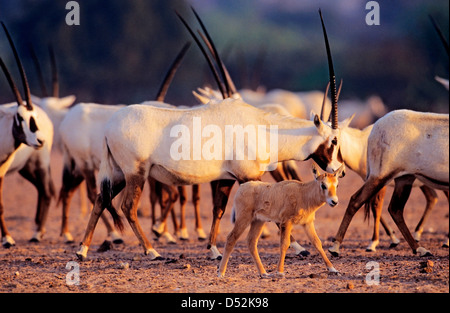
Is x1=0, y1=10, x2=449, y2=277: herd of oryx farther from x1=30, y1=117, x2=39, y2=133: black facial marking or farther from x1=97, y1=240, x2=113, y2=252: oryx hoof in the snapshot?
x1=97, y1=240, x2=113, y2=252: oryx hoof

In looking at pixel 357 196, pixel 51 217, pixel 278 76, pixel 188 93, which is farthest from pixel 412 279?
pixel 278 76

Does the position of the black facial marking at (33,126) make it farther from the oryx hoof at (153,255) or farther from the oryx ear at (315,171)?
the oryx ear at (315,171)

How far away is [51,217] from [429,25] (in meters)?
25.0

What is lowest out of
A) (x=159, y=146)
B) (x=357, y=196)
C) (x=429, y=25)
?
(x=357, y=196)

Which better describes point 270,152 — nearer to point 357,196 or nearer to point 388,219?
point 357,196

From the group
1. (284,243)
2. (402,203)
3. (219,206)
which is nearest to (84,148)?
(219,206)

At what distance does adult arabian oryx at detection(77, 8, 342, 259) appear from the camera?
7.98 metres

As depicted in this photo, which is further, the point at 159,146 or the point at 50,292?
the point at 159,146

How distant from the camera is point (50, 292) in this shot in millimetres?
6344

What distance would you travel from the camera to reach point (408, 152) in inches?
293

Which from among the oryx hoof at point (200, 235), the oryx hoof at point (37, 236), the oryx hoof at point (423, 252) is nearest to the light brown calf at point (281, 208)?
the oryx hoof at point (423, 252)

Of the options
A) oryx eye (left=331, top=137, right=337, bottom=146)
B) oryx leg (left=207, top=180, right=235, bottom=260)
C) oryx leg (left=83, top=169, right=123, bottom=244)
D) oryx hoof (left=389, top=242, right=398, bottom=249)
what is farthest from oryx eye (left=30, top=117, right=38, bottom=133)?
oryx hoof (left=389, top=242, right=398, bottom=249)

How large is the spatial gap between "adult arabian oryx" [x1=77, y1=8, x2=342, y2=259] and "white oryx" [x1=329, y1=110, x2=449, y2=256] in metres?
0.44

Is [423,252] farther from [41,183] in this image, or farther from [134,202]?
[41,183]
